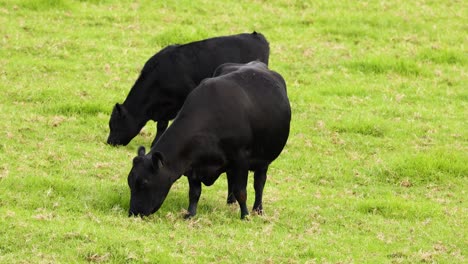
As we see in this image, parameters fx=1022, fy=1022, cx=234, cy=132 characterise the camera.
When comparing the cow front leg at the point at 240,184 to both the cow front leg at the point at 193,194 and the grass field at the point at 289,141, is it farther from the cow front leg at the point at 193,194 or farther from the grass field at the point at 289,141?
the cow front leg at the point at 193,194

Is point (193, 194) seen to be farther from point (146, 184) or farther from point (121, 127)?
point (121, 127)

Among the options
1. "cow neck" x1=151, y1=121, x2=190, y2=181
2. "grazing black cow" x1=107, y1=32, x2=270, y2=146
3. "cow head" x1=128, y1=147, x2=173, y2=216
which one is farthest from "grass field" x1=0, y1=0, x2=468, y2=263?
"cow neck" x1=151, y1=121, x2=190, y2=181

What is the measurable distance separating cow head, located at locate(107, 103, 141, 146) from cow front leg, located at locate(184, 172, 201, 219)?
443cm

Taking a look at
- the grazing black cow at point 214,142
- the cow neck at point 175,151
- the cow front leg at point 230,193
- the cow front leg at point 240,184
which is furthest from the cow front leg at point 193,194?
the cow front leg at point 230,193

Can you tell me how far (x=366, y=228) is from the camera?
47.4ft

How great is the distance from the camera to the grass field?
12.9 m

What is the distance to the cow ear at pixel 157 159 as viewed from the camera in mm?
13250

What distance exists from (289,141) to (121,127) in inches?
125

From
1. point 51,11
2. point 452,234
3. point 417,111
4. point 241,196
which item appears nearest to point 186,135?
point 241,196

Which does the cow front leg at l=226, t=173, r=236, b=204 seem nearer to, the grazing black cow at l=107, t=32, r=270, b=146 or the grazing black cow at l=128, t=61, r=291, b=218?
the grazing black cow at l=128, t=61, r=291, b=218

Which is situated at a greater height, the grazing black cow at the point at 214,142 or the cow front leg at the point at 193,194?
the grazing black cow at the point at 214,142

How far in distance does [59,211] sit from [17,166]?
221cm

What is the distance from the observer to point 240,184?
1401 centimetres

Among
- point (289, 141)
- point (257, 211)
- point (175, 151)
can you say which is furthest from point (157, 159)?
point (289, 141)
